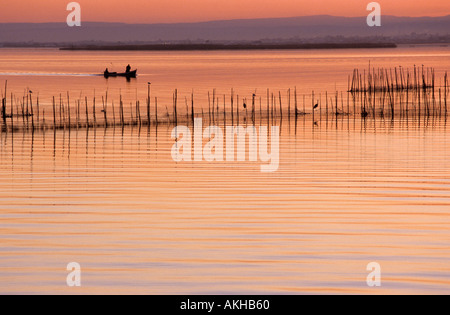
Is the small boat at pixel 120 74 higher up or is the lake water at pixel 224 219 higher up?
the small boat at pixel 120 74

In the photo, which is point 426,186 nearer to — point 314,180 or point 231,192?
point 314,180

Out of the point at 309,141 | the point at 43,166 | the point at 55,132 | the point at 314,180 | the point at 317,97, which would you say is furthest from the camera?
the point at 317,97

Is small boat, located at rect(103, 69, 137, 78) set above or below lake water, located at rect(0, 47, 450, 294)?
above

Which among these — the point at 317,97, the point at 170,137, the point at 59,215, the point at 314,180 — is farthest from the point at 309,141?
the point at 317,97

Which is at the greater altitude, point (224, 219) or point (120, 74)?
point (120, 74)

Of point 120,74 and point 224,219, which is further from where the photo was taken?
point 120,74

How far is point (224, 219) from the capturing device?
39.0ft

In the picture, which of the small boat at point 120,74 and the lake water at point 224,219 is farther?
the small boat at point 120,74

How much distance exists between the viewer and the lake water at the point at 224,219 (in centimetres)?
906

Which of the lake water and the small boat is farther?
the small boat

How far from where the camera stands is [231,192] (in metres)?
14.0

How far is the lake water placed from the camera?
29.7 ft
